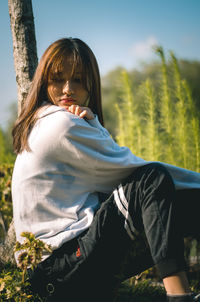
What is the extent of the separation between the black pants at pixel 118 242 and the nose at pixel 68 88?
50 centimetres

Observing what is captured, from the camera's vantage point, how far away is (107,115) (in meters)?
13.2

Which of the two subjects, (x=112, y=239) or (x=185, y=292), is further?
(x=112, y=239)

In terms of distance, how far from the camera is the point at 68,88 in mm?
1477

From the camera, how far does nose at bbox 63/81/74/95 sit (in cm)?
148

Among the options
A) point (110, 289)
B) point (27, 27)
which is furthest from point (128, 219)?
point (27, 27)

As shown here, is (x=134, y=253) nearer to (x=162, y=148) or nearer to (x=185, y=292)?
(x=185, y=292)

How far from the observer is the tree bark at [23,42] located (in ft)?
6.83

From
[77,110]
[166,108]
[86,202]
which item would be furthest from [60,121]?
[166,108]

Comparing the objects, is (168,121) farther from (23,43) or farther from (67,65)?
(67,65)

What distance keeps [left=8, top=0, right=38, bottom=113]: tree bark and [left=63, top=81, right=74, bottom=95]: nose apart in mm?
672

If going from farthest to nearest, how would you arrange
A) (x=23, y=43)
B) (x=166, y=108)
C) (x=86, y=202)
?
(x=166, y=108)
(x=23, y=43)
(x=86, y=202)

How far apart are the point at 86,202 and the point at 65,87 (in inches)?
21.0

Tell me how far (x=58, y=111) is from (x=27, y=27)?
1030mm

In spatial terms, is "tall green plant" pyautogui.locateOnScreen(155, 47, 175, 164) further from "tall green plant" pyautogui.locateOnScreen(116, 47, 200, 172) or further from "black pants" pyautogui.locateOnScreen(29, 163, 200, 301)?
"black pants" pyautogui.locateOnScreen(29, 163, 200, 301)
